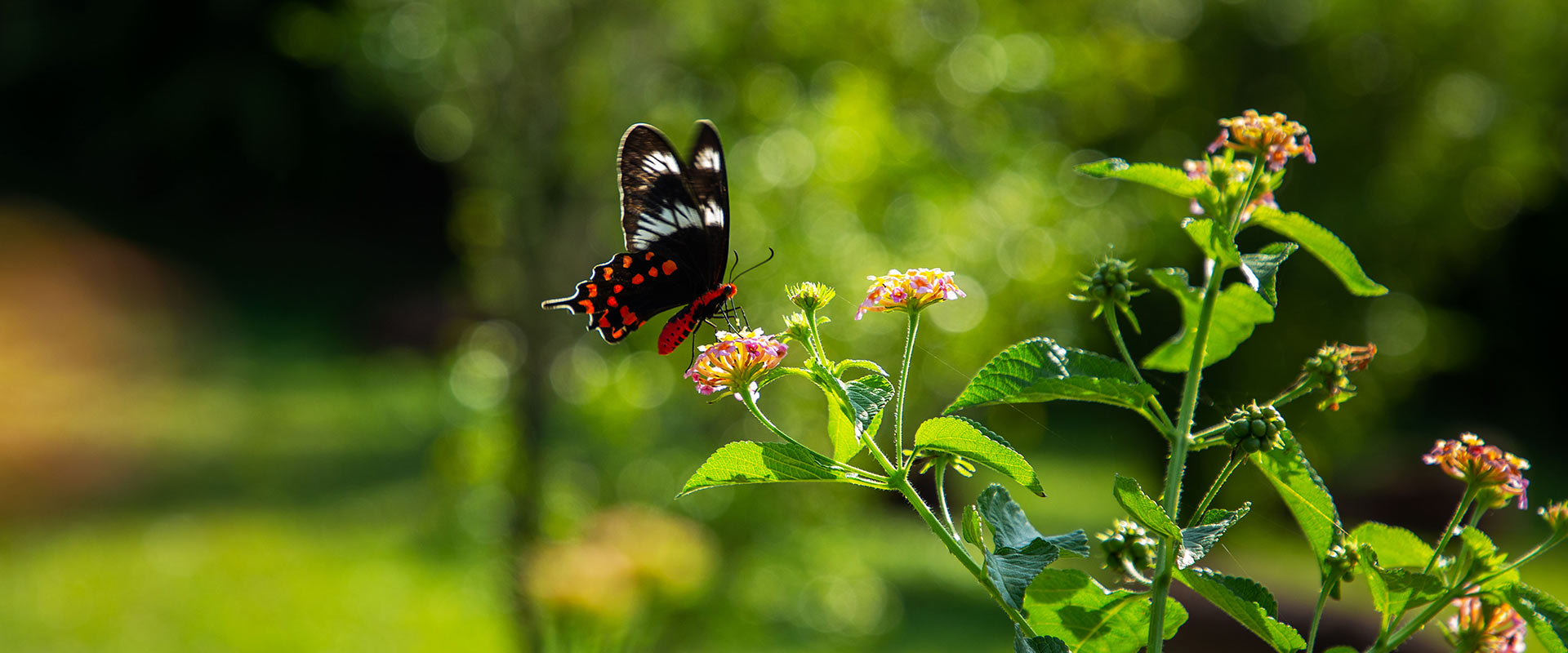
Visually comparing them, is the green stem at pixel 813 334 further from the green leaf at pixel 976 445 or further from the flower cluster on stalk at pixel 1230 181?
the flower cluster on stalk at pixel 1230 181

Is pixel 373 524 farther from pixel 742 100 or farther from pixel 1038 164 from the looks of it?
pixel 1038 164

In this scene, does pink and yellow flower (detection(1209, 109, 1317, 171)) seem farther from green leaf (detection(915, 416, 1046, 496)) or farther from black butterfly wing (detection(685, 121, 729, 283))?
black butterfly wing (detection(685, 121, 729, 283))

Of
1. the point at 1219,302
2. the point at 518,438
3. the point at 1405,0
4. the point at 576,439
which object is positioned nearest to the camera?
the point at 1219,302

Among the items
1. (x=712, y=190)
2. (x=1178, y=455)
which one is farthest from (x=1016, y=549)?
(x=712, y=190)

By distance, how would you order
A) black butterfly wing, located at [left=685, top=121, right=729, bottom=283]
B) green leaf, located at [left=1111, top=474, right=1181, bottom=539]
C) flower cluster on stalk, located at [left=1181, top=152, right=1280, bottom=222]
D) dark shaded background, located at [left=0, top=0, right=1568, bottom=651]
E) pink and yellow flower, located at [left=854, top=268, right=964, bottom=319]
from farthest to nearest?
dark shaded background, located at [left=0, top=0, right=1568, bottom=651] → black butterfly wing, located at [left=685, top=121, right=729, bottom=283] → pink and yellow flower, located at [left=854, top=268, right=964, bottom=319] → flower cluster on stalk, located at [left=1181, top=152, right=1280, bottom=222] → green leaf, located at [left=1111, top=474, right=1181, bottom=539]

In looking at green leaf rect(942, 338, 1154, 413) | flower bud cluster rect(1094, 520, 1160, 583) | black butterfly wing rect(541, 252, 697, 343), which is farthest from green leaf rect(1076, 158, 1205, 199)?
black butterfly wing rect(541, 252, 697, 343)

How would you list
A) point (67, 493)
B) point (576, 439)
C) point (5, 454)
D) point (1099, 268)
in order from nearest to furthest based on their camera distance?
point (1099, 268) < point (576, 439) < point (67, 493) < point (5, 454)

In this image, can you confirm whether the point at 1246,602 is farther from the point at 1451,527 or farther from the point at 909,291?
Result: the point at 909,291

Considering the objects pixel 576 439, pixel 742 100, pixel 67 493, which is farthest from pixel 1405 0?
pixel 67 493
